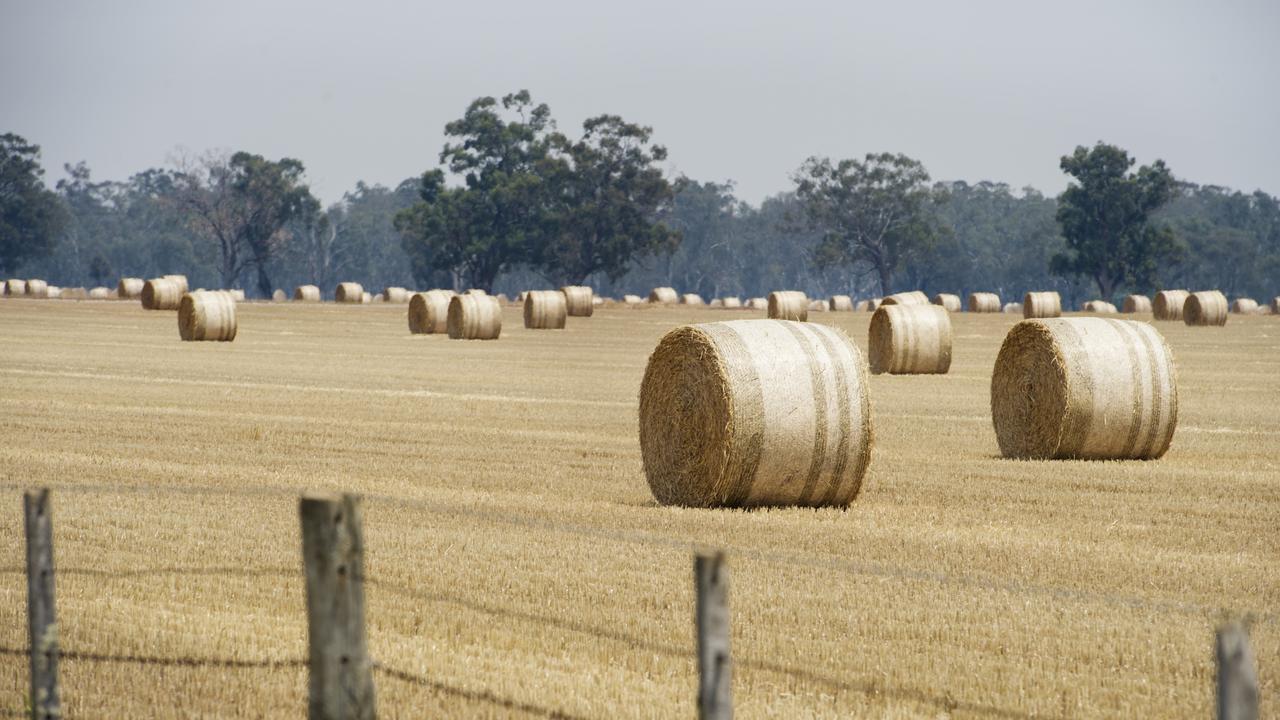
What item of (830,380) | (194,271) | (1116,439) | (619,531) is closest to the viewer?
(619,531)

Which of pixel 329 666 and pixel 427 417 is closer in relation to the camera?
pixel 329 666

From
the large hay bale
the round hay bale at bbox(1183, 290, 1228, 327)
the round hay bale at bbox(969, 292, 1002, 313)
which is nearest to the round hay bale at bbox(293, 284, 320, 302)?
the round hay bale at bbox(969, 292, 1002, 313)

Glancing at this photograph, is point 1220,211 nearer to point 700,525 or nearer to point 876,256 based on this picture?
point 876,256

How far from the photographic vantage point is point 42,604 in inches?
241

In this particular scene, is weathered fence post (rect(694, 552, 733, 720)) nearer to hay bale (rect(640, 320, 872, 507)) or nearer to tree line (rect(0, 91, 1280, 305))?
hay bale (rect(640, 320, 872, 507))

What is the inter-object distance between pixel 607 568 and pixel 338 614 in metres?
5.74

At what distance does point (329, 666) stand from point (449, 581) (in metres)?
5.25

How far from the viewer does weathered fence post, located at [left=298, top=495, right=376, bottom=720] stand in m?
5.14

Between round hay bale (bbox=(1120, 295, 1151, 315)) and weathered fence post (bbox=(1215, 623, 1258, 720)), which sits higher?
weathered fence post (bbox=(1215, 623, 1258, 720))

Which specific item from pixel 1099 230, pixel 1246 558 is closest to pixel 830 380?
pixel 1246 558

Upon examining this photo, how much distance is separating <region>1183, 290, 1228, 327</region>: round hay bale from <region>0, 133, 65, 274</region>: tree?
323ft

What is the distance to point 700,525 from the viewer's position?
12.9 m

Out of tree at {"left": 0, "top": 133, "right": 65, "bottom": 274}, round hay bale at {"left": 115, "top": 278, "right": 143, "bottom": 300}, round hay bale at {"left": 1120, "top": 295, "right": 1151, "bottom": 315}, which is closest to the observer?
round hay bale at {"left": 1120, "top": 295, "right": 1151, "bottom": 315}

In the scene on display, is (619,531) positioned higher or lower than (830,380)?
lower
